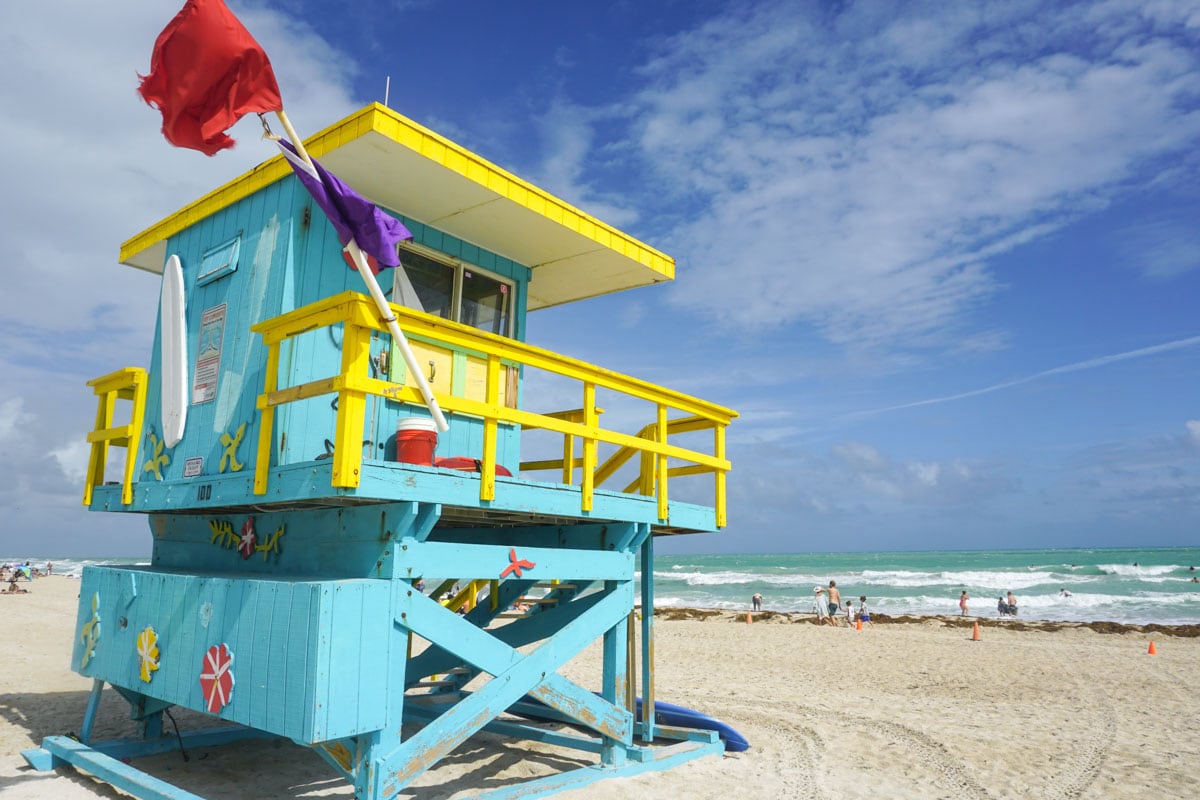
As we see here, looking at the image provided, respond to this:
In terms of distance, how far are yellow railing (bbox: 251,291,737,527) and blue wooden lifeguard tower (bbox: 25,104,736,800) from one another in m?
0.02

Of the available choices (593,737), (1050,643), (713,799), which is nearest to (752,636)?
(1050,643)

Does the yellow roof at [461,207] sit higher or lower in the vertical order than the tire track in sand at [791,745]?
higher

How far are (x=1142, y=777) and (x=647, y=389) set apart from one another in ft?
20.2

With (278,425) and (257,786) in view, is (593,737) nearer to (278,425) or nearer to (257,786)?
(257,786)

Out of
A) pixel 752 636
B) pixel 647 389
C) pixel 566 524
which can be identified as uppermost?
pixel 647 389

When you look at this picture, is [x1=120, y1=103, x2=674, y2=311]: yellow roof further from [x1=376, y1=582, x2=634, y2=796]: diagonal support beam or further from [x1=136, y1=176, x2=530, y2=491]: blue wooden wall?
[x1=376, y1=582, x2=634, y2=796]: diagonal support beam

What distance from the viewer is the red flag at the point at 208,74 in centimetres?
535

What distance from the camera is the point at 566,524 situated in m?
7.39

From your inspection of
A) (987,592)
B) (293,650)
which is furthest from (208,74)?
(987,592)

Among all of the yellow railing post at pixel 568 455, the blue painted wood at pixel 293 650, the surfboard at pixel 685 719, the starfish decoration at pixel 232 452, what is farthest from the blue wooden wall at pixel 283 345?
the surfboard at pixel 685 719

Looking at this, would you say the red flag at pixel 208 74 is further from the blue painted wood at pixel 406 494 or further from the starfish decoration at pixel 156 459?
the starfish decoration at pixel 156 459

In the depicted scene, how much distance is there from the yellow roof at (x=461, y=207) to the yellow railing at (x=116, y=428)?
1675mm

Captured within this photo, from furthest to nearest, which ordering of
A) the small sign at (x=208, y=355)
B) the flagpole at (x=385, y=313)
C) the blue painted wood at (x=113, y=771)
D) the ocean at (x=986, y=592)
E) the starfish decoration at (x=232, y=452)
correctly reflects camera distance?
1. the ocean at (x=986, y=592)
2. the small sign at (x=208, y=355)
3. the starfish decoration at (x=232, y=452)
4. the blue painted wood at (x=113, y=771)
5. the flagpole at (x=385, y=313)

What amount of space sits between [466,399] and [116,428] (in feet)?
11.6
